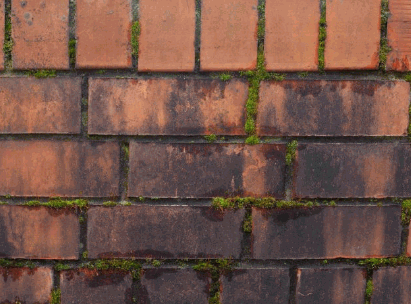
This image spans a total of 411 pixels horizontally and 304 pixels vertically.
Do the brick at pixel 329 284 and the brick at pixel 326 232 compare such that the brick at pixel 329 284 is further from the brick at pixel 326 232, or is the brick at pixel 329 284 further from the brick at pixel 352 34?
the brick at pixel 352 34

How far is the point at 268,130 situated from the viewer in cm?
96

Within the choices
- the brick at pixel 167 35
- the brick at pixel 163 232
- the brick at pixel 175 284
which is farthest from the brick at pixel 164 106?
the brick at pixel 175 284

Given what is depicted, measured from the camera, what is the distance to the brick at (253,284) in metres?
0.99

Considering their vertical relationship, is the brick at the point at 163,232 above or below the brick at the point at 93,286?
above

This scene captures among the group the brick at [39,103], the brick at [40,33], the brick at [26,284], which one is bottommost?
the brick at [26,284]

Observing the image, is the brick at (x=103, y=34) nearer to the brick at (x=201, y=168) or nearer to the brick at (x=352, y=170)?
the brick at (x=201, y=168)

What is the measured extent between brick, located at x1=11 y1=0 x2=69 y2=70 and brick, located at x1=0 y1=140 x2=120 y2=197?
0.61 feet

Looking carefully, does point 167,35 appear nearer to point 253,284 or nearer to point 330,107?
point 330,107

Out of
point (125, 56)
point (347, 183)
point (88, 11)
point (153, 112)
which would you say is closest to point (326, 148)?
point (347, 183)

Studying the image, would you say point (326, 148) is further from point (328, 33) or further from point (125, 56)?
point (125, 56)

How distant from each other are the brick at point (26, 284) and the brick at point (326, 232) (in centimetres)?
50

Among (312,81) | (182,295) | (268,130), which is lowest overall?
(182,295)

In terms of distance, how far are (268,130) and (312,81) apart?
0.15m

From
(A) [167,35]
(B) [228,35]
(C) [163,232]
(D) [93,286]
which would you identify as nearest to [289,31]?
(B) [228,35]
